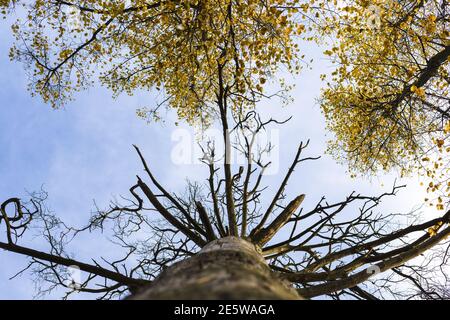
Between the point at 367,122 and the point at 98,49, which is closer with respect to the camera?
the point at 98,49

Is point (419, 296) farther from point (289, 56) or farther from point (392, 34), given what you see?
point (392, 34)

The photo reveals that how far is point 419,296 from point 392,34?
4349 mm

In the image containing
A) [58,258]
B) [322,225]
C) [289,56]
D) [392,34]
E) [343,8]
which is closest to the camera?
[58,258]

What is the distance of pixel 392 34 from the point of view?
5840mm

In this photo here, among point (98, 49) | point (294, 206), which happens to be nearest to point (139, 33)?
point (98, 49)

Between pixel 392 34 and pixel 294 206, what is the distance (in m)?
3.77
